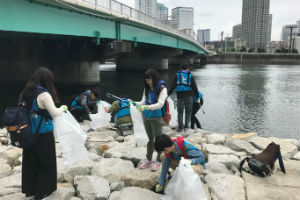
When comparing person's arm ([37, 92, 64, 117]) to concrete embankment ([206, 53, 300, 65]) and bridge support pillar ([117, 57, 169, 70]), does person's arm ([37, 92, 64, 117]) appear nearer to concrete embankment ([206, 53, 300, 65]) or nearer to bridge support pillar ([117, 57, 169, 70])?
bridge support pillar ([117, 57, 169, 70])

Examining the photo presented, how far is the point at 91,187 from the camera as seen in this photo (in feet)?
13.4

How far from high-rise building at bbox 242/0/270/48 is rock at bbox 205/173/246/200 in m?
198

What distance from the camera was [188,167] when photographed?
3.24 meters

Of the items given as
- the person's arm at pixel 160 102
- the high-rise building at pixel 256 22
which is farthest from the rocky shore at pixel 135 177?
the high-rise building at pixel 256 22

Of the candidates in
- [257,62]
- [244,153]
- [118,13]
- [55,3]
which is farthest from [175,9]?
[244,153]

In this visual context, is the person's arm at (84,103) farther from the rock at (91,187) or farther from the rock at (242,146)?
the rock at (242,146)

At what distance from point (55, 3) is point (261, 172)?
10.6m

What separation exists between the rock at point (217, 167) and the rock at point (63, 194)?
2.32 meters

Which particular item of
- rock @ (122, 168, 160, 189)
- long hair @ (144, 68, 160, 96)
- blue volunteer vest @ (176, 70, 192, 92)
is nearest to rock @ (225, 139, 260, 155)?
blue volunteer vest @ (176, 70, 192, 92)

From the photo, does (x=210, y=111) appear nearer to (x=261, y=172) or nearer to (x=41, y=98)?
(x=261, y=172)

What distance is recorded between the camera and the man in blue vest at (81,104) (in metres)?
8.22

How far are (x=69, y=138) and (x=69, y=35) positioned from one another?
14476 millimetres

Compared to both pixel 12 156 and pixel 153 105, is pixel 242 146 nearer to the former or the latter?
pixel 153 105

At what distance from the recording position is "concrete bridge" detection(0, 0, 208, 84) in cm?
1111
